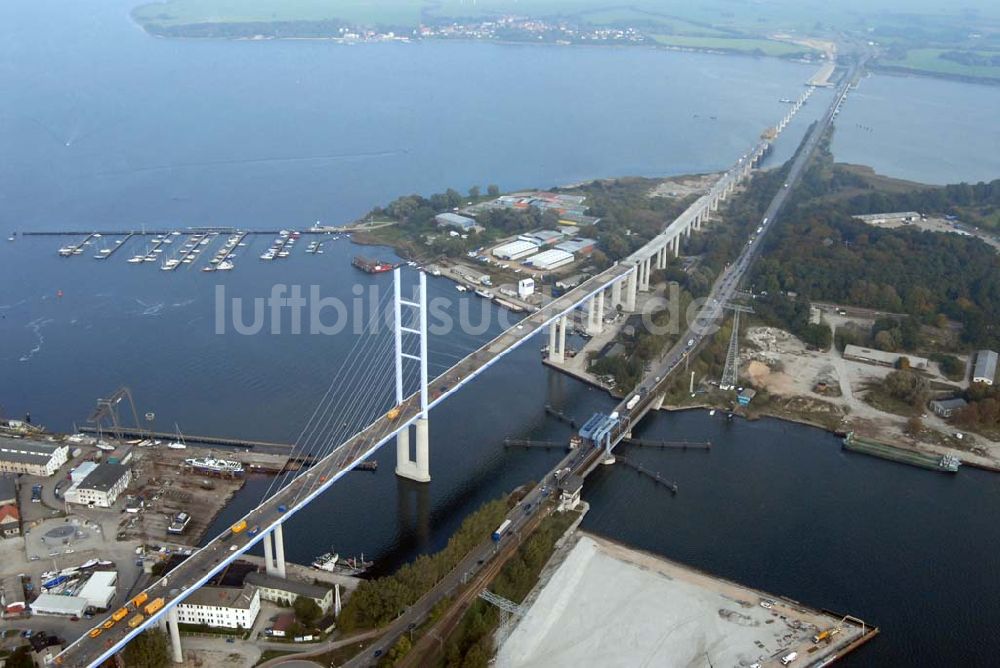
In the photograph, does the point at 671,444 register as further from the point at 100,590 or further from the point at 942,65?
A: the point at 942,65

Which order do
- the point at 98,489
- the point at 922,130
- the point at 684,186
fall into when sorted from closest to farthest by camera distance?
1. the point at 98,489
2. the point at 684,186
3. the point at 922,130

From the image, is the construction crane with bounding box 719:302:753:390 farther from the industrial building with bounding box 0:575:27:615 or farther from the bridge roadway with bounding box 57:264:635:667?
the industrial building with bounding box 0:575:27:615

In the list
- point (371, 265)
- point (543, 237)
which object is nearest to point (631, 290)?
point (543, 237)

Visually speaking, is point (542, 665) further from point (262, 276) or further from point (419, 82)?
point (419, 82)

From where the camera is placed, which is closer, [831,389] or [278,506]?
[278,506]

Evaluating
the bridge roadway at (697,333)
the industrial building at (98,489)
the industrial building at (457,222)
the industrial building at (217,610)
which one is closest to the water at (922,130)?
the bridge roadway at (697,333)

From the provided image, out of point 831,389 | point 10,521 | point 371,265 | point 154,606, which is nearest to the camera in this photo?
point 154,606

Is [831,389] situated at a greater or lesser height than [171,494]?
greater
